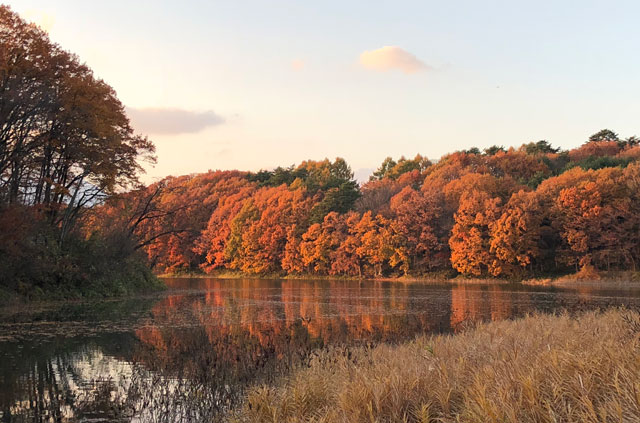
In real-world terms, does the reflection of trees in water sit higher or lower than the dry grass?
lower

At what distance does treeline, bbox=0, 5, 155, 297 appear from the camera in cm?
2931

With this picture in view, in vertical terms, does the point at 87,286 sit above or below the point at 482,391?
below

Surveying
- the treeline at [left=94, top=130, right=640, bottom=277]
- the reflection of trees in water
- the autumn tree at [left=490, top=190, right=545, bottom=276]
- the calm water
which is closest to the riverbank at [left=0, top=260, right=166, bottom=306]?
the calm water

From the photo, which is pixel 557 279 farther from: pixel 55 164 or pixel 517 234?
pixel 55 164

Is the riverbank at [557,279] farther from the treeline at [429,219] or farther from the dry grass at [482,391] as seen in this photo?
the dry grass at [482,391]

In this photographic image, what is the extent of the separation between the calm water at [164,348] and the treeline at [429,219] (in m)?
18.6

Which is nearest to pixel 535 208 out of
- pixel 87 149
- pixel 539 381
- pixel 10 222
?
pixel 87 149

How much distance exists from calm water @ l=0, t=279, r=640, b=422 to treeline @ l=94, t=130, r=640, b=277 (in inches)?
733

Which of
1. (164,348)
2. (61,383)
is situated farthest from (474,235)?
(61,383)

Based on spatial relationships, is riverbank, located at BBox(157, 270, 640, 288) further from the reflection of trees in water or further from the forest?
the reflection of trees in water

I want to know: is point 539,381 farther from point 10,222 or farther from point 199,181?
point 199,181

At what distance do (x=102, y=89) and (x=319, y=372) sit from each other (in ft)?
110

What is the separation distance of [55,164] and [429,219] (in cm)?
5523

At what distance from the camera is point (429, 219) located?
78.6 metres
